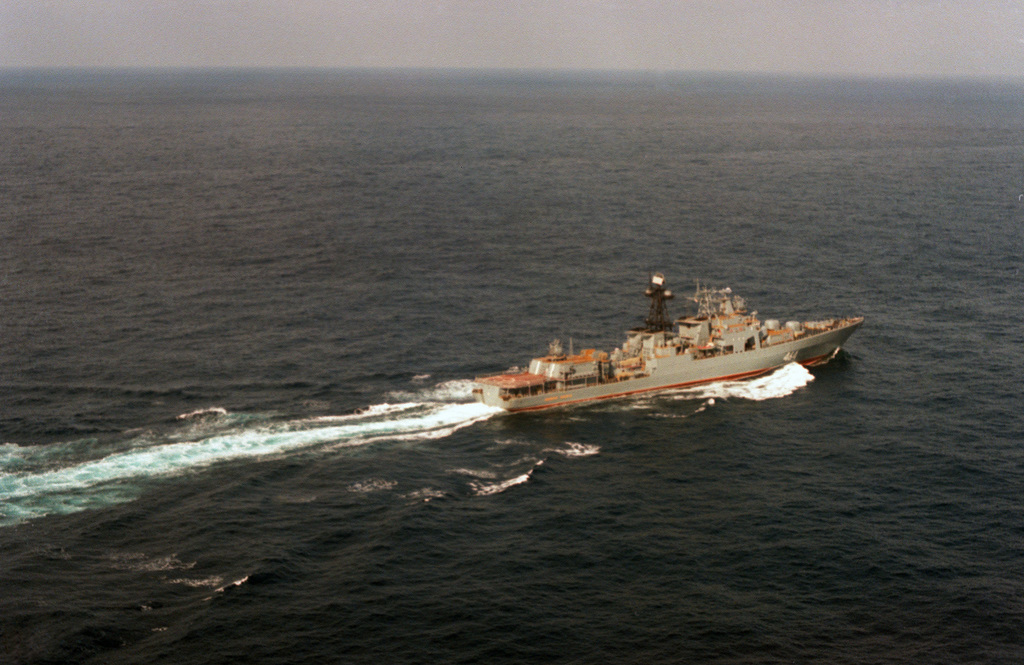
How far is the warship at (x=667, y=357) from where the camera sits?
13275 centimetres

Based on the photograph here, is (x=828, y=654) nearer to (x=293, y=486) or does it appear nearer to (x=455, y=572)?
(x=455, y=572)

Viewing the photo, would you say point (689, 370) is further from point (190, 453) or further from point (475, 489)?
point (190, 453)

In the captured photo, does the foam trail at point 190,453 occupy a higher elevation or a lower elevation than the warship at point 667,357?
lower

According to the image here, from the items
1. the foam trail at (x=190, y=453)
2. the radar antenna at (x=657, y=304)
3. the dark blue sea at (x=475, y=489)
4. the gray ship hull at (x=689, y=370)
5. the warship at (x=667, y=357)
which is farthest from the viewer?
the radar antenna at (x=657, y=304)

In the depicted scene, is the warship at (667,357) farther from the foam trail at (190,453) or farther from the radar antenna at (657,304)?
the foam trail at (190,453)

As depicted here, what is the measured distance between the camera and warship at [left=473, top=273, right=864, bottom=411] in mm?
132750

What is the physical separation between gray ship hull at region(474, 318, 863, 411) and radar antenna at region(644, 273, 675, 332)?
6.78 metres

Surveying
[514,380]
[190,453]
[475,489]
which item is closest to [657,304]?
[514,380]

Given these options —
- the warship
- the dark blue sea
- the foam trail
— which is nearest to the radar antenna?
the warship

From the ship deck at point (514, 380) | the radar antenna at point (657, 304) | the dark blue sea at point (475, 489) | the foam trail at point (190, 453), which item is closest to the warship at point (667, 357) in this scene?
the radar antenna at point (657, 304)

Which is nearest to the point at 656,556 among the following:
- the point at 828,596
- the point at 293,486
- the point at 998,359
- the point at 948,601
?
the point at 828,596

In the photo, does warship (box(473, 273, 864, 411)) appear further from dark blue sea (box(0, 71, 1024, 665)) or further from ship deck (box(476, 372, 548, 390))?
dark blue sea (box(0, 71, 1024, 665))

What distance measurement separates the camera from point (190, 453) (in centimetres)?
11162

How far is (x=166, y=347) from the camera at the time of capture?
481 feet
